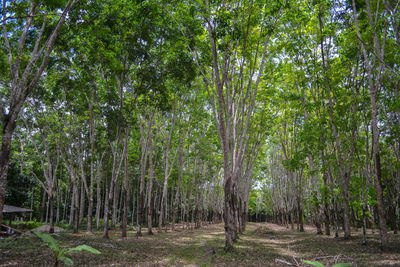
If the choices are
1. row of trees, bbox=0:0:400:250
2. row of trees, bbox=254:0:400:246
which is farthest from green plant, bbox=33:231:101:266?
row of trees, bbox=254:0:400:246

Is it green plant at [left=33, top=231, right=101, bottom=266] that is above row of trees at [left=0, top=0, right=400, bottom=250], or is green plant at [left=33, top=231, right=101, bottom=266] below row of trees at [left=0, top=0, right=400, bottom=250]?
below

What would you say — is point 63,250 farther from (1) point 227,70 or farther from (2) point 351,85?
(2) point 351,85

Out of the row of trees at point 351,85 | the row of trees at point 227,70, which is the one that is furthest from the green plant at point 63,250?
the row of trees at point 351,85

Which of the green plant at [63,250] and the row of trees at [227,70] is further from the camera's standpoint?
the row of trees at [227,70]

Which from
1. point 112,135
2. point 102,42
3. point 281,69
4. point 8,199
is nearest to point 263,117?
point 281,69

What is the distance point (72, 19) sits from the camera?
32.2 feet

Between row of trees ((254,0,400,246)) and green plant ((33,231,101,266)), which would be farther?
row of trees ((254,0,400,246))

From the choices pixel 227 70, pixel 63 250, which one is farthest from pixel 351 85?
pixel 63 250

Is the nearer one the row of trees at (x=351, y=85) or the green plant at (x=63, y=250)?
the green plant at (x=63, y=250)

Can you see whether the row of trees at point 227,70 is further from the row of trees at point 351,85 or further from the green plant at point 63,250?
the green plant at point 63,250

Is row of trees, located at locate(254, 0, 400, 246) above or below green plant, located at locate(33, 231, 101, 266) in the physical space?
above

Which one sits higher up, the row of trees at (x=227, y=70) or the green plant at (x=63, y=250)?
the row of trees at (x=227, y=70)

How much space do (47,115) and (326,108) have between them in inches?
678

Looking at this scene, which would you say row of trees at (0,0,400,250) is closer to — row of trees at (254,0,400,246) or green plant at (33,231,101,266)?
row of trees at (254,0,400,246)
